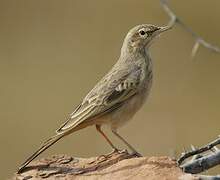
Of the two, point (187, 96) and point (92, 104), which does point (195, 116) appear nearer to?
point (187, 96)

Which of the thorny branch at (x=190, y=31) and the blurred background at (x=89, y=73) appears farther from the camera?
the blurred background at (x=89, y=73)

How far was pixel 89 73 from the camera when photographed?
20281mm

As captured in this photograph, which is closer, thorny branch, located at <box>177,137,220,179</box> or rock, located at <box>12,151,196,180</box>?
thorny branch, located at <box>177,137,220,179</box>

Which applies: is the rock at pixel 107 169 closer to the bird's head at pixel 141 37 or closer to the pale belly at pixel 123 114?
the pale belly at pixel 123 114

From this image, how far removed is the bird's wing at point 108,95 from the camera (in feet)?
28.7

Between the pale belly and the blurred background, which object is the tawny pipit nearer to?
the pale belly

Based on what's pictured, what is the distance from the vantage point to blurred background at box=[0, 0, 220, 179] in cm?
1722

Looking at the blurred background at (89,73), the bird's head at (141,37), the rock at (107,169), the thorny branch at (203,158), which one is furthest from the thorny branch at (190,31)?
the blurred background at (89,73)

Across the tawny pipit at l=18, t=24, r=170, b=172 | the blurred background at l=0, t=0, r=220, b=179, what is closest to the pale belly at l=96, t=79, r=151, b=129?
the tawny pipit at l=18, t=24, r=170, b=172

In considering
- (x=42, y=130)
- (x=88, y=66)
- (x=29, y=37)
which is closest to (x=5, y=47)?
(x=29, y=37)

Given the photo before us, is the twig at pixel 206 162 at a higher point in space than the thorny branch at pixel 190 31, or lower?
lower

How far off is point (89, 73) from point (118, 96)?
1112 cm

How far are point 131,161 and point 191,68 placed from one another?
1210 cm

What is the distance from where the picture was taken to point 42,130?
17891mm
